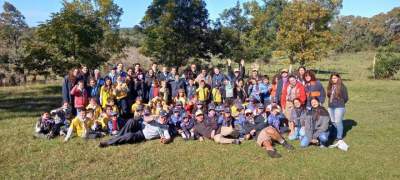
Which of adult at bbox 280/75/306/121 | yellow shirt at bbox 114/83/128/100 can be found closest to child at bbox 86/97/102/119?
yellow shirt at bbox 114/83/128/100

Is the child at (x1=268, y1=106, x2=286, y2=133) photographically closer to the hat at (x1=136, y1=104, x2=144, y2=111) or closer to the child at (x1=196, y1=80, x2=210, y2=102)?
the child at (x1=196, y1=80, x2=210, y2=102)

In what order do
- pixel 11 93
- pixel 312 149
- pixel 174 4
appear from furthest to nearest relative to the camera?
1. pixel 174 4
2. pixel 11 93
3. pixel 312 149

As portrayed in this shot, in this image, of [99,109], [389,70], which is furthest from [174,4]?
[99,109]

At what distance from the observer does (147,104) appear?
1402cm

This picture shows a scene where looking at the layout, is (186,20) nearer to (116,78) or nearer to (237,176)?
(116,78)

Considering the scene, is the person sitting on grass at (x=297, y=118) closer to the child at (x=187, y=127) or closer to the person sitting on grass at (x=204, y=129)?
the person sitting on grass at (x=204, y=129)

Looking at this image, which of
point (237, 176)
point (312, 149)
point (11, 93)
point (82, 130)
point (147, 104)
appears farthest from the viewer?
point (11, 93)

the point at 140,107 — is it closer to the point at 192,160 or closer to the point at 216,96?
the point at 216,96

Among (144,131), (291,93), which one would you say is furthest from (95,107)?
(291,93)

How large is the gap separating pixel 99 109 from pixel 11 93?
→ 12.2 meters

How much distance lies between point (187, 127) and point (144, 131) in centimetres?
131

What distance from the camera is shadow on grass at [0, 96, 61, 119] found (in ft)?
54.2

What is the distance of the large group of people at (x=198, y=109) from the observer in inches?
460

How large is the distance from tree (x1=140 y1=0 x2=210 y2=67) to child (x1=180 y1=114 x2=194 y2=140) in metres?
19.4
